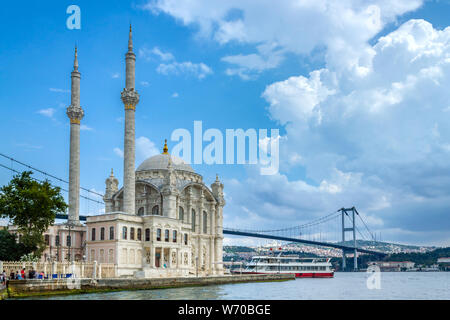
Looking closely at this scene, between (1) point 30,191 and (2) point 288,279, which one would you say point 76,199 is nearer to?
(1) point 30,191

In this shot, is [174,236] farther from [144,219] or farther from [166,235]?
[144,219]

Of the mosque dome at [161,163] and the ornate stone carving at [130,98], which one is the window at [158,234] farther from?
the mosque dome at [161,163]

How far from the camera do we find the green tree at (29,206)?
38906 mm

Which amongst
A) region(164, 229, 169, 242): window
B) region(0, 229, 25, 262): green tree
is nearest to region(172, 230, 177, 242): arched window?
region(164, 229, 169, 242): window

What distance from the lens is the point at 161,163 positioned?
63.1 m

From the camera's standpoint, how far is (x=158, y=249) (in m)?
50.2

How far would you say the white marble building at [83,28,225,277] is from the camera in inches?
1857

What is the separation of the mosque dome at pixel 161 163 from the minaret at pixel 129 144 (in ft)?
37.3

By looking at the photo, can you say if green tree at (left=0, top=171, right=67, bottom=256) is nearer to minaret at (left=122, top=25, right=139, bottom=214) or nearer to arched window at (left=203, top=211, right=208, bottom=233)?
minaret at (left=122, top=25, right=139, bottom=214)

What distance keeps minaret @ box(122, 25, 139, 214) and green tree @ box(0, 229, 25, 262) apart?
1175cm

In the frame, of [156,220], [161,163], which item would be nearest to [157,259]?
[156,220]

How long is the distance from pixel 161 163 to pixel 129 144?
1231 cm

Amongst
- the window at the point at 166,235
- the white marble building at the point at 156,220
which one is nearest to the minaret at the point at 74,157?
the white marble building at the point at 156,220
